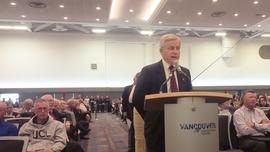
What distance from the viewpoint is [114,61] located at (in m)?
22.2

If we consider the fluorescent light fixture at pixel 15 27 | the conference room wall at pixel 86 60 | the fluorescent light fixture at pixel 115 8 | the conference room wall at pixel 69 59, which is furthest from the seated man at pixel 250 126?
the conference room wall at pixel 69 59

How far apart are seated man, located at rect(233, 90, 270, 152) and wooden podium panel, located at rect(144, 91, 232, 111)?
256cm

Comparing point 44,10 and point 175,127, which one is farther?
point 44,10

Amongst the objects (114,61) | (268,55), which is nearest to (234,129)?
(114,61)

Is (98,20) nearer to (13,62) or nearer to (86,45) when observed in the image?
(86,45)

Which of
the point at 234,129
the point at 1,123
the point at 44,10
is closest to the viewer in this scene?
the point at 1,123

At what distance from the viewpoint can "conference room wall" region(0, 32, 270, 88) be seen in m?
21.2

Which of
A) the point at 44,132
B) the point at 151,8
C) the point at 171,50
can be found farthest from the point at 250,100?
the point at 151,8

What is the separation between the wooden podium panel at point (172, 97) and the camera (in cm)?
153

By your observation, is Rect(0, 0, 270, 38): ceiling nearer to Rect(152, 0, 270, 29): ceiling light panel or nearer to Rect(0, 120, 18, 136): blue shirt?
Rect(152, 0, 270, 29): ceiling light panel

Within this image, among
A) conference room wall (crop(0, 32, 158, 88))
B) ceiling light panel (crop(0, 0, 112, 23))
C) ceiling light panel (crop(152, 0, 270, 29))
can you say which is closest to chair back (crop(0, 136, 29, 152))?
ceiling light panel (crop(0, 0, 112, 23))

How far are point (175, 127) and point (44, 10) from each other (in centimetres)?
1480

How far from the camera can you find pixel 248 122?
4188 mm

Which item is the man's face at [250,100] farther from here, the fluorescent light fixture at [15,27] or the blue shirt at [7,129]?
the fluorescent light fixture at [15,27]
